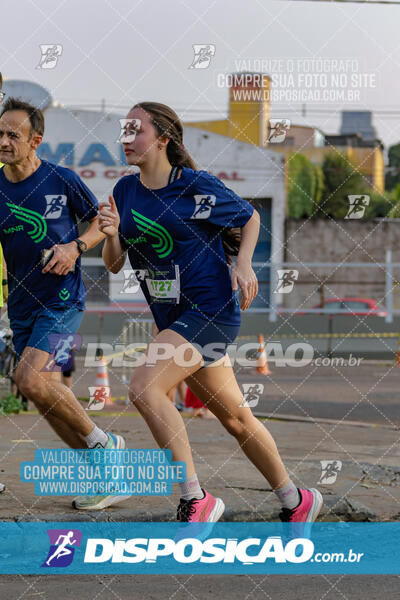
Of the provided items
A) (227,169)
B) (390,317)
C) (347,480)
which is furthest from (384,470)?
(227,169)

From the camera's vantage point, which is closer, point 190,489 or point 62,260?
point 190,489

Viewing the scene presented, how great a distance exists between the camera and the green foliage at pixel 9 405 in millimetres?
11399

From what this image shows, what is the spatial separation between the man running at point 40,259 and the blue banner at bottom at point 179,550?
1.56 feet

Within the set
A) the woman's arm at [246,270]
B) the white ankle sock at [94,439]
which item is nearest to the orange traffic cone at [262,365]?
the white ankle sock at [94,439]

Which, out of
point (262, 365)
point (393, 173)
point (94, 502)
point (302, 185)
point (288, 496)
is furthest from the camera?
point (393, 173)

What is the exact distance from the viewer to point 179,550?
4922 mm

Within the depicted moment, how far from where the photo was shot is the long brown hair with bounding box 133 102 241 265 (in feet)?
17.2

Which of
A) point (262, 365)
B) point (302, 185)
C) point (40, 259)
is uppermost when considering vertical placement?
point (302, 185)

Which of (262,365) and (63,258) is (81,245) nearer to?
(63,258)

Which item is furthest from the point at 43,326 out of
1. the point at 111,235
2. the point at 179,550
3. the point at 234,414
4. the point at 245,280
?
the point at 179,550

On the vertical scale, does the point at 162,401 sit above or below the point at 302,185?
below

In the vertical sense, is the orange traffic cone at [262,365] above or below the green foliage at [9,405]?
above

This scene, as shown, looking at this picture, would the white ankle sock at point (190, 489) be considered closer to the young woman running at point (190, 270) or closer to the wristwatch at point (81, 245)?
the young woman running at point (190, 270)

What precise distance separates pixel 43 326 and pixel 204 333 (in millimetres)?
1138
